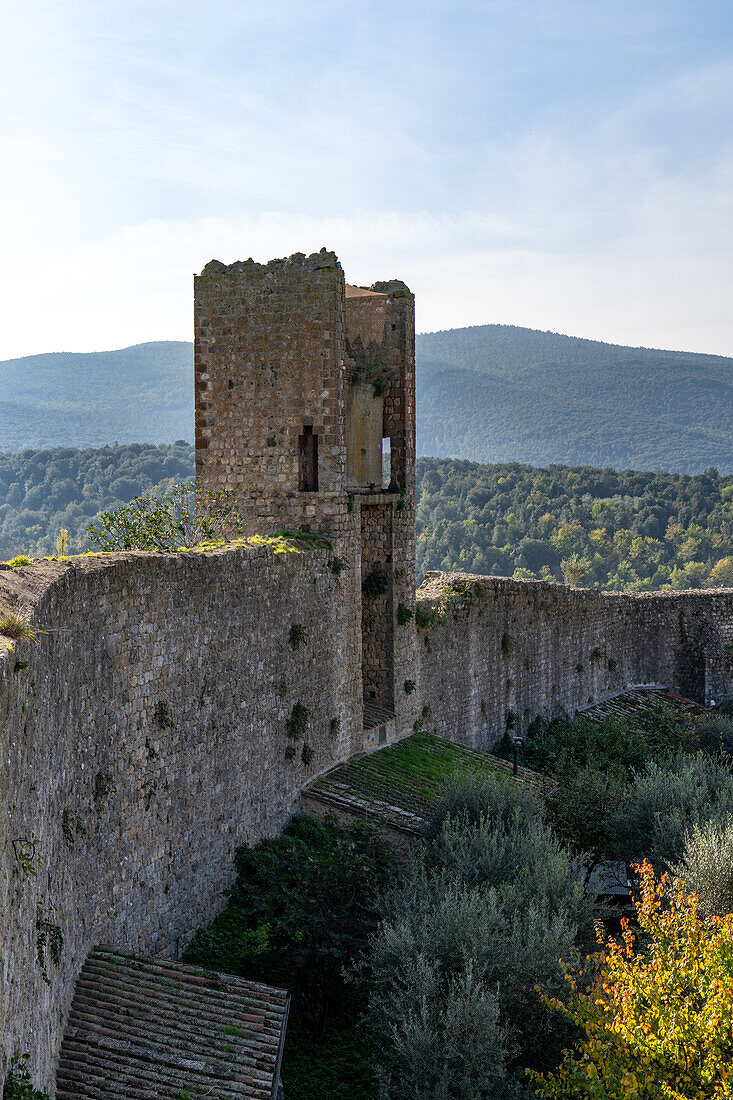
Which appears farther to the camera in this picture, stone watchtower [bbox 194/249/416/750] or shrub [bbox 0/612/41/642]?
stone watchtower [bbox 194/249/416/750]

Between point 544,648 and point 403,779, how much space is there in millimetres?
8496

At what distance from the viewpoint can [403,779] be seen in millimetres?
14398

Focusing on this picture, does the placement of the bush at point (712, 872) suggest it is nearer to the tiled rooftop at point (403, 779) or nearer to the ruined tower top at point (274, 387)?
the tiled rooftop at point (403, 779)

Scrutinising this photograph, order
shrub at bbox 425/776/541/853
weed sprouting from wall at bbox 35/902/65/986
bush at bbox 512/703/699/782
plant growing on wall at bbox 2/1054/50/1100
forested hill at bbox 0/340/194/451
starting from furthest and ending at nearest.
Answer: forested hill at bbox 0/340/194/451 < bush at bbox 512/703/699/782 < shrub at bbox 425/776/541/853 < weed sprouting from wall at bbox 35/902/65/986 < plant growing on wall at bbox 2/1054/50/1100

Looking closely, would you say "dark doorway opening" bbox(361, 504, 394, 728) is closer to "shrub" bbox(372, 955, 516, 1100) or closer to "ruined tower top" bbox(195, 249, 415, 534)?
"ruined tower top" bbox(195, 249, 415, 534)

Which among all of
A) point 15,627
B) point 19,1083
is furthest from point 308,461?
point 19,1083

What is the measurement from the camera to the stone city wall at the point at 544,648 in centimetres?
1827

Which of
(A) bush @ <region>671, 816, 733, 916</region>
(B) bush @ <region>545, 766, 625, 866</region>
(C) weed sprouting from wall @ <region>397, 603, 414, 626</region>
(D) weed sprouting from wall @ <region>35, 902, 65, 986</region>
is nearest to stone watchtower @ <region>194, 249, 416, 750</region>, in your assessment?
(C) weed sprouting from wall @ <region>397, 603, 414, 626</region>

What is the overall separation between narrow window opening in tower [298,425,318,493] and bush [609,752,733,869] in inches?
233

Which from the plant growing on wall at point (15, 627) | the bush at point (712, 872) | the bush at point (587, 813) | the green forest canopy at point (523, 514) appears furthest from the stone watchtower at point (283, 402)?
the green forest canopy at point (523, 514)

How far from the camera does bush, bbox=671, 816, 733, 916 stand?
34.7 feet

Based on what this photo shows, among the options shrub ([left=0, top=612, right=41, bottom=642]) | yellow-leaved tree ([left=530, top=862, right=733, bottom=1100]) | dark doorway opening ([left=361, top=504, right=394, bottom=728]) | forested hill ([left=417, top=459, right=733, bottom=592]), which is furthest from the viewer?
forested hill ([left=417, top=459, right=733, bottom=592])

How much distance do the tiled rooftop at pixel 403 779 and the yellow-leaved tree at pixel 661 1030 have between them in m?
4.71

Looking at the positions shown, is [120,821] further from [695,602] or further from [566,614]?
[695,602]
